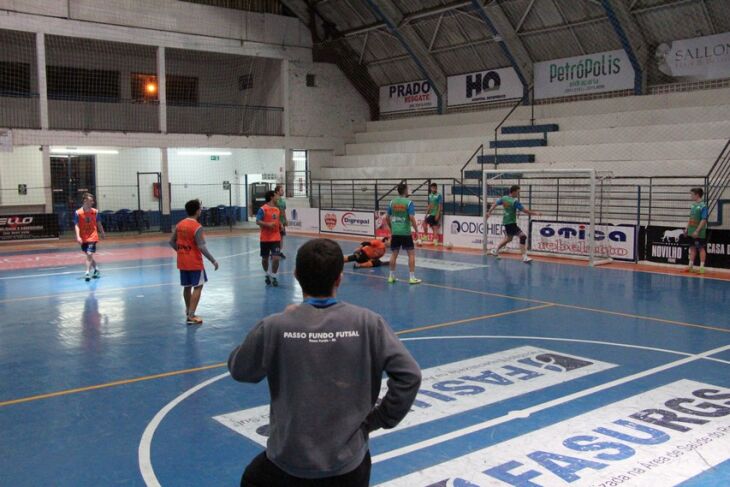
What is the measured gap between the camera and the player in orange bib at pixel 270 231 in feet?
47.7

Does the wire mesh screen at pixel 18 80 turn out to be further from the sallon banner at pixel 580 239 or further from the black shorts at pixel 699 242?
the black shorts at pixel 699 242

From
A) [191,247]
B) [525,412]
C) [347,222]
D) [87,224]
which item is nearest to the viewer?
[525,412]

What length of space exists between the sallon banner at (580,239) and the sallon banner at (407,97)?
51.7ft

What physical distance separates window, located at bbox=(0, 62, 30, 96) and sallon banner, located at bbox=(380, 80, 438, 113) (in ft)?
56.9

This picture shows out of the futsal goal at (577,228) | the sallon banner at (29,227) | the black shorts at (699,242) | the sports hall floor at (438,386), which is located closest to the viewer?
the sports hall floor at (438,386)

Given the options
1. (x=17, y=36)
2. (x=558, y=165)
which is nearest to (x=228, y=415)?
(x=558, y=165)

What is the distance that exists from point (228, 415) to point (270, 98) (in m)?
30.5

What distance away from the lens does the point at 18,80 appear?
29.4m

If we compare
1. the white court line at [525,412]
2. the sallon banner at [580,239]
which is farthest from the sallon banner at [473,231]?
the white court line at [525,412]

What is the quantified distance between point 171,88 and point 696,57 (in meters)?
23.2

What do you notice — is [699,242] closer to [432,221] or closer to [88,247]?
[432,221]

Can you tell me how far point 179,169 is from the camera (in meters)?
34.8

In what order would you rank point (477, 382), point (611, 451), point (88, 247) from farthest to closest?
point (88, 247) → point (477, 382) → point (611, 451)

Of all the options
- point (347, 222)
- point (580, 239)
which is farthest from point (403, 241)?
point (347, 222)
